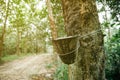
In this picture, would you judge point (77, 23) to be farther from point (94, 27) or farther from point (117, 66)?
point (117, 66)

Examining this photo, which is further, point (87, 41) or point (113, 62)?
point (113, 62)

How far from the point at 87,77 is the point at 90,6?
1181 mm

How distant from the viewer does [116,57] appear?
637 cm

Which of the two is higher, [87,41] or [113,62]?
[87,41]

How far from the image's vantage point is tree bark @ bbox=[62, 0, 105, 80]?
282 cm

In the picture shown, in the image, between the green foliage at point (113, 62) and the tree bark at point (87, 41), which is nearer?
the tree bark at point (87, 41)

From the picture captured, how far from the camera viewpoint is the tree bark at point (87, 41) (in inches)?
111

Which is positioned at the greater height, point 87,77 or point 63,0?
point 63,0

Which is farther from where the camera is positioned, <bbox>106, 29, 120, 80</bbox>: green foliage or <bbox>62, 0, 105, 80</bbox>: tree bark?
<bbox>106, 29, 120, 80</bbox>: green foliage

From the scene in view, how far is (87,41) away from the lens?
2848mm

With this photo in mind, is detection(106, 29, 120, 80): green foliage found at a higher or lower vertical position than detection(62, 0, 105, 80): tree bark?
lower

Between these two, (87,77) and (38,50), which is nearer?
(87,77)

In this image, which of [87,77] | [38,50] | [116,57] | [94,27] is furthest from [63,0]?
[38,50]

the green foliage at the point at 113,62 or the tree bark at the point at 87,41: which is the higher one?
the tree bark at the point at 87,41
